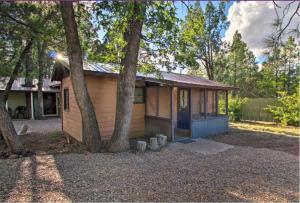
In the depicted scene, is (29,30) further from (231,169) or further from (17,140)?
(231,169)

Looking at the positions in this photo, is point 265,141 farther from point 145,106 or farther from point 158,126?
point 145,106

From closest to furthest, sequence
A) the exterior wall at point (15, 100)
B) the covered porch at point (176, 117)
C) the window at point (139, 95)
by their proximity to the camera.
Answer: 1. the covered porch at point (176, 117)
2. the window at point (139, 95)
3. the exterior wall at point (15, 100)

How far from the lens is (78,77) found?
21.4ft

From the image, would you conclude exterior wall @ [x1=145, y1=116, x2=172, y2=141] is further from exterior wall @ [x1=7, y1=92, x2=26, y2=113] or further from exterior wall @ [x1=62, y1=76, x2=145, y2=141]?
exterior wall @ [x1=7, y1=92, x2=26, y2=113]

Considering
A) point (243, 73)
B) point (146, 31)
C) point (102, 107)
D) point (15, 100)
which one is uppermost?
point (243, 73)

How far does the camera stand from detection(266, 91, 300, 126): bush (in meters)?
12.7

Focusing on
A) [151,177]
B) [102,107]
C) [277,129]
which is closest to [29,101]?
[102,107]

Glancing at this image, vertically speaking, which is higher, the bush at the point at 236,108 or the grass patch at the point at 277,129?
the bush at the point at 236,108

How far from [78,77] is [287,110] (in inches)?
491

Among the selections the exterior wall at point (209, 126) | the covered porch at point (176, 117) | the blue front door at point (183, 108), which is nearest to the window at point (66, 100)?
the covered porch at point (176, 117)

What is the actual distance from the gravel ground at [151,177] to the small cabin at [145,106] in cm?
241

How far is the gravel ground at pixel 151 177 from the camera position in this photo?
12.6 feet

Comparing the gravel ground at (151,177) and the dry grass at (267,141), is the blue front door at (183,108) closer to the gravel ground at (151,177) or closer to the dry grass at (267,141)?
the dry grass at (267,141)

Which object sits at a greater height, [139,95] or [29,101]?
[139,95]
